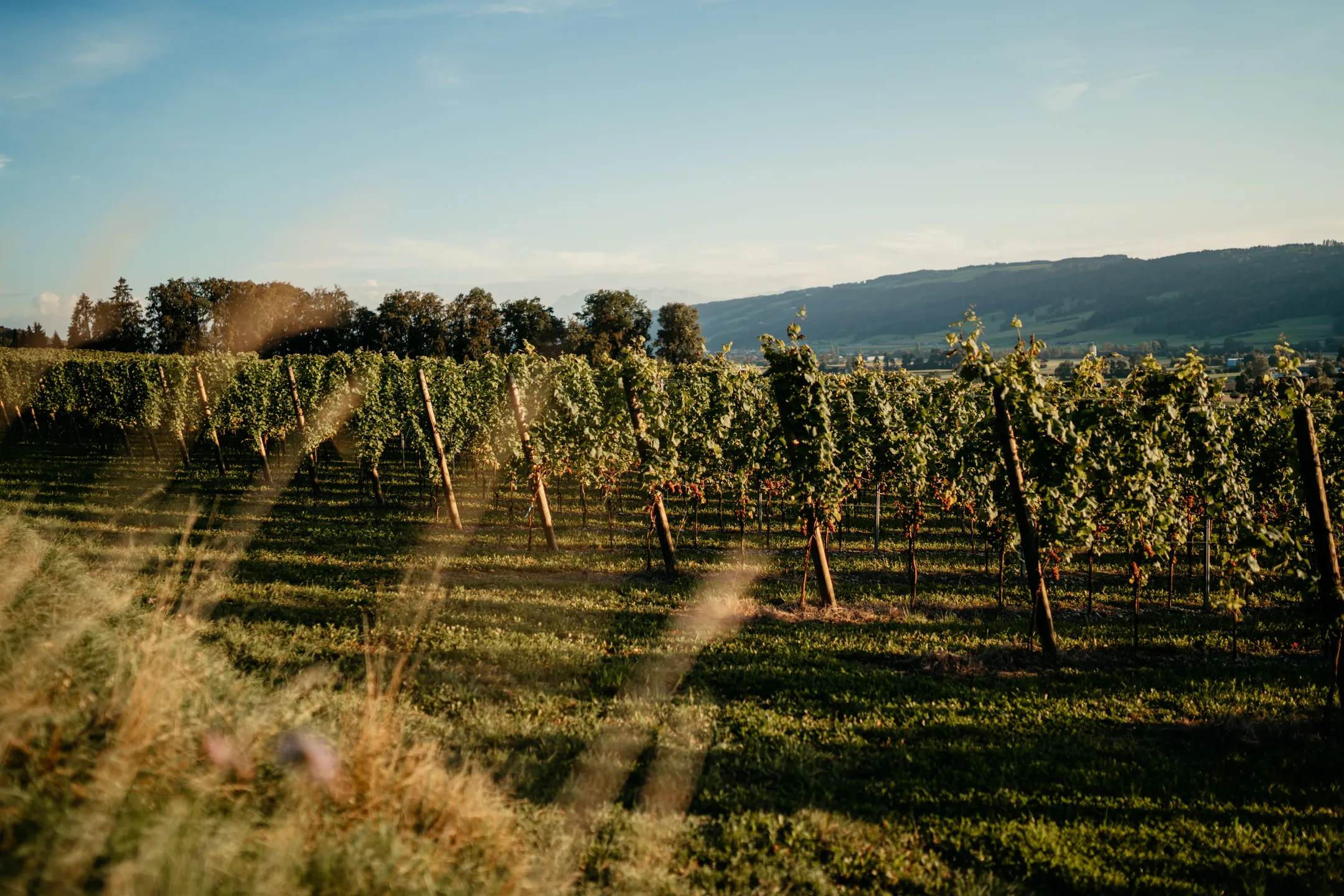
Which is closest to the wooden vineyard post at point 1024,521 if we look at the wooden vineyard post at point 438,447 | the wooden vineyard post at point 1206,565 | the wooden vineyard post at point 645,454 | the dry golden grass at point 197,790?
the wooden vineyard post at point 1206,565

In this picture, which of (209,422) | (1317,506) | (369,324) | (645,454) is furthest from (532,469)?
(369,324)

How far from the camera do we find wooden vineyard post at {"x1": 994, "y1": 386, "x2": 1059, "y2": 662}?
1041 centimetres

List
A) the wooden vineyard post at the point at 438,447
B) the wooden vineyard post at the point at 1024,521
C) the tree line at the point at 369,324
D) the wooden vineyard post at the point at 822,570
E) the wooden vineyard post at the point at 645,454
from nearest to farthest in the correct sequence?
the wooden vineyard post at the point at 1024,521 < the wooden vineyard post at the point at 822,570 < the wooden vineyard post at the point at 645,454 < the wooden vineyard post at the point at 438,447 < the tree line at the point at 369,324

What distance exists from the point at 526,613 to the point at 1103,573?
15.8m

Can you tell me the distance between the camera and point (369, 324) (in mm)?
64625

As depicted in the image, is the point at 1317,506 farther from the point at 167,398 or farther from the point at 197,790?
the point at 167,398

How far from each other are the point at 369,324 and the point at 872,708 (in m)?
68.3

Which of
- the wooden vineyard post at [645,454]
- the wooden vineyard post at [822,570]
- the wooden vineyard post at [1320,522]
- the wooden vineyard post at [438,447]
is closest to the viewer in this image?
the wooden vineyard post at [1320,522]

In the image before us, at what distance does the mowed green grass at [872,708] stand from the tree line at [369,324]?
4340 centimetres

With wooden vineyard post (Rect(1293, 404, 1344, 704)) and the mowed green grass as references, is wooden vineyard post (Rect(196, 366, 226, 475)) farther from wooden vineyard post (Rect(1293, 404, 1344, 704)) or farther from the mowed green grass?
wooden vineyard post (Rect(1293, 404, 1344, 704))

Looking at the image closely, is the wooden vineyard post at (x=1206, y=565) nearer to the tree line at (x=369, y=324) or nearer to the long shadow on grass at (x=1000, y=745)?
the long shadow on grass at (x=1000, y=745)

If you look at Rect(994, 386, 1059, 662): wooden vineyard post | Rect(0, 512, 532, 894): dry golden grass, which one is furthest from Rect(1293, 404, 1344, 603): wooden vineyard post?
Rect(0, 512, 532, 894): dry golden grass

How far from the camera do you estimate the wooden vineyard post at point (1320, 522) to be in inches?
318

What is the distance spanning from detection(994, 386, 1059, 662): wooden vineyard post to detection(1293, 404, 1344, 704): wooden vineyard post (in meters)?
3.40
